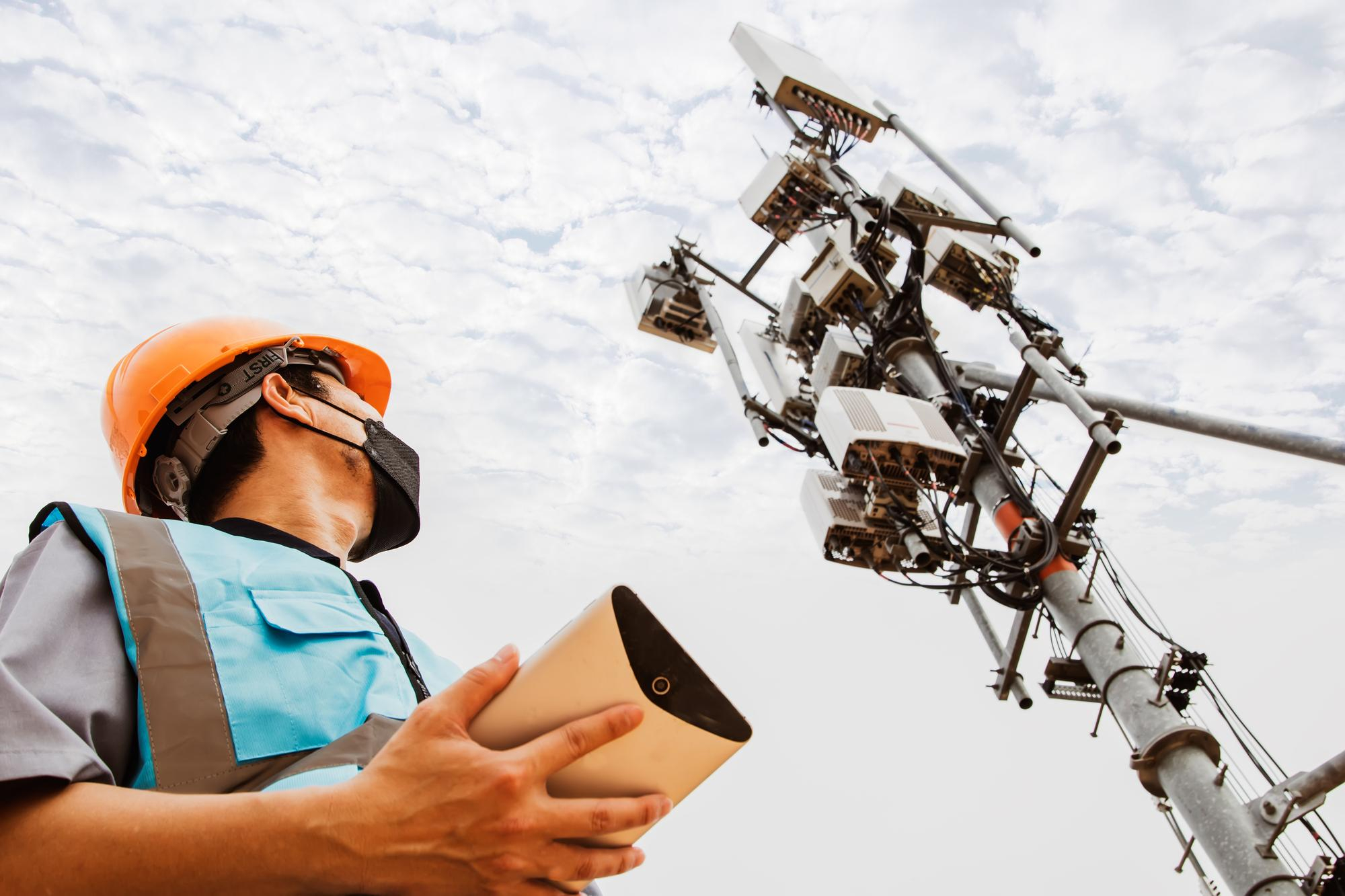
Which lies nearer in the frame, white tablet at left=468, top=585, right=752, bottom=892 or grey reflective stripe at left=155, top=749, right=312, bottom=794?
white tablet at left=468, top=585, right=752, bottom=892

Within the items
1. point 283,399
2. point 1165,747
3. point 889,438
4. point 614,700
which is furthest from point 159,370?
point 1165,747

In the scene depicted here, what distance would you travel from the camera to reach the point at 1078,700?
521 centimetres

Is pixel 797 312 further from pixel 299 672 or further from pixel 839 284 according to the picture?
pixel 299 672

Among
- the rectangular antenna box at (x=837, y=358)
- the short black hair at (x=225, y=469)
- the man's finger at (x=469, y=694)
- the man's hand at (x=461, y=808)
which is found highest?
the rectangular antenna box at (x=837, y=358)

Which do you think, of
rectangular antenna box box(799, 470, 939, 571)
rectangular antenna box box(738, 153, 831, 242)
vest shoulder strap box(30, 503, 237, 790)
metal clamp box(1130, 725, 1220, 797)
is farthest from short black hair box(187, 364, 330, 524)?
rectangular antenna box box(738, 153, 831, 242)

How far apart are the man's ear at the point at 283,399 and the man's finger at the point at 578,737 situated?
69.5 inches

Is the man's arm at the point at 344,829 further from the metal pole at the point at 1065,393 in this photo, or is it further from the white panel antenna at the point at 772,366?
the white panel antenna at the point at 772,366

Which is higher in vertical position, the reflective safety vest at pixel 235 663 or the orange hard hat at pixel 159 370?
the orange hard hat at pixel 159 370

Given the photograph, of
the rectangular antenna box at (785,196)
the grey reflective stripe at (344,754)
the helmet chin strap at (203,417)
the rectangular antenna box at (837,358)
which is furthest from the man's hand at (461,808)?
the rectangular antenna box at (785,196)

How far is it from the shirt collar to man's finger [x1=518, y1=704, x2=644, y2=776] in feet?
4.03

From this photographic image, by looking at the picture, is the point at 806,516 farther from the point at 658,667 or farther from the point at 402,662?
the point at 658,667

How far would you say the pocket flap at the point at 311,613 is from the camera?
1.48 metres

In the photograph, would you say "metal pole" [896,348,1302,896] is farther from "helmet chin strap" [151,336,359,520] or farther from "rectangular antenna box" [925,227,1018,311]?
"helmet chin strap" [151,336,359,520]

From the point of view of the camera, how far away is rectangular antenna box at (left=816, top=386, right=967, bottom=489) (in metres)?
5.59
